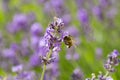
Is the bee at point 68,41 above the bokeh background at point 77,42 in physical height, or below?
below

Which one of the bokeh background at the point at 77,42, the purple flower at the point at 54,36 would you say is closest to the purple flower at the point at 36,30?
the bokeh background at the point at 77,42

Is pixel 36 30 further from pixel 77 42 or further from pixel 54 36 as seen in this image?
pixel 54 36

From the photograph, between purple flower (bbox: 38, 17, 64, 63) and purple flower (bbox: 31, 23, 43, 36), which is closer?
purple flower (bbox: 38, 17, 64, 63)

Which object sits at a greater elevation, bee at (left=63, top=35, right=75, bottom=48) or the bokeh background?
the bokeh background

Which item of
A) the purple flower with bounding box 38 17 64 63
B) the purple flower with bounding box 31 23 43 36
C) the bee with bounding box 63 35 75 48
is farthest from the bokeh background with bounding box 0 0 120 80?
the purple flower with bounding box 38 17 64 63

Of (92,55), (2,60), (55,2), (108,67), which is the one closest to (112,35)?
(92,55)

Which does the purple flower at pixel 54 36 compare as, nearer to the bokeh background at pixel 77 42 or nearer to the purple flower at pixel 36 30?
the bokeh background at pixel 77 42

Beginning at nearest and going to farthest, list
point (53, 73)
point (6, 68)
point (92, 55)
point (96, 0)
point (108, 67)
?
point (108, 67) → point (53, 73) → point (6, 68) → point (92, 55) → point (96, 0)

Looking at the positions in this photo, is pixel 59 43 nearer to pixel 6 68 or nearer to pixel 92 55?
pixel 6 68

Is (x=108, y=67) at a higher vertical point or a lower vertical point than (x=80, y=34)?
lower

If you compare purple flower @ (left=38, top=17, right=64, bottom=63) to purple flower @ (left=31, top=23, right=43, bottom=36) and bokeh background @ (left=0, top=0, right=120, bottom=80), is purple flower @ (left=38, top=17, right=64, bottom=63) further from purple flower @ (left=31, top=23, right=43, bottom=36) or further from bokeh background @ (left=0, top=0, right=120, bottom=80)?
purple flower @ (left=31, top=23, right=43, bottom=36)

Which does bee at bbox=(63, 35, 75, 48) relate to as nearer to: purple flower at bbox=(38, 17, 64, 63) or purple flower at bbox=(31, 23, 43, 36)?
purple flower at bbox=(38, 17, 64, 63)
